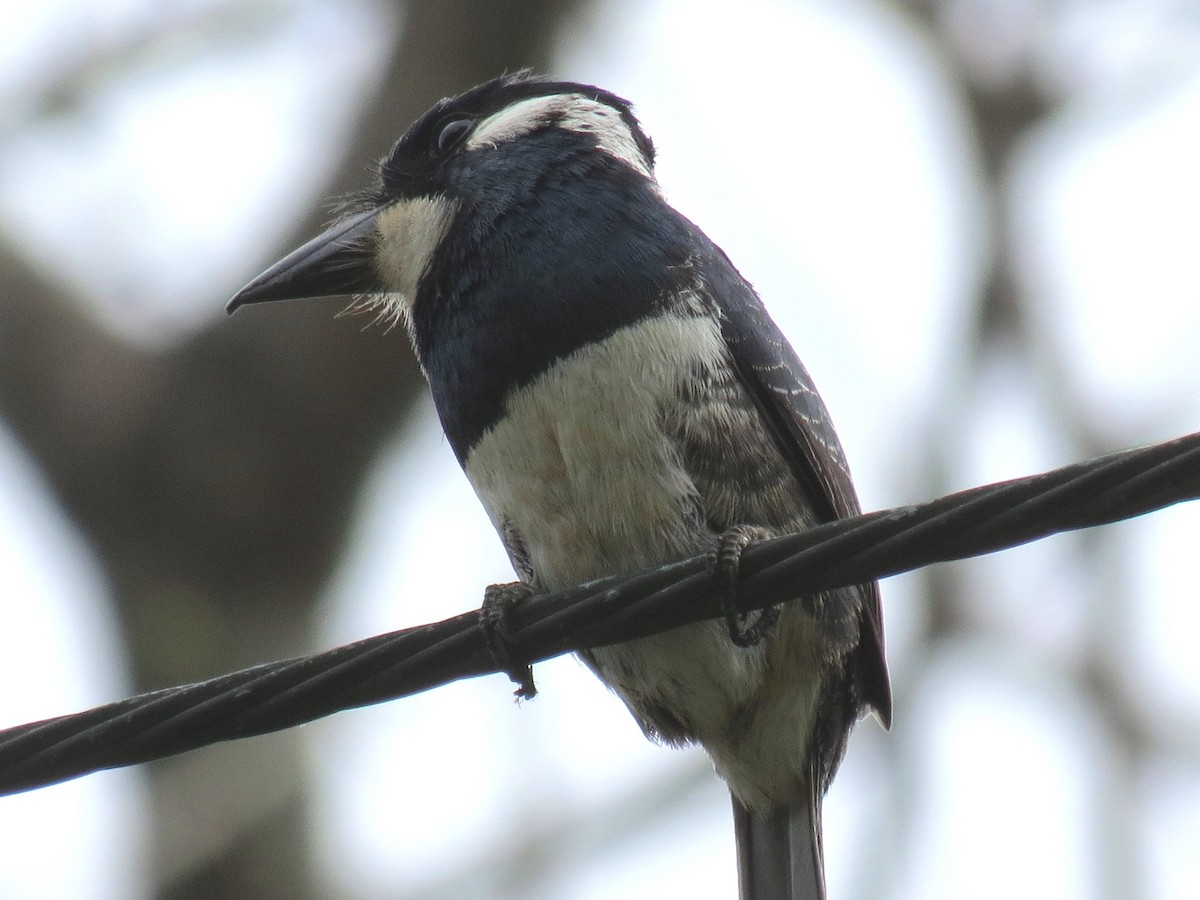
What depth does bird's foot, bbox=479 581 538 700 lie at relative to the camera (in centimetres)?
261

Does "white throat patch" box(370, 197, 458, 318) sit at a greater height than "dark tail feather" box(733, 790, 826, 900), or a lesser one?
greater

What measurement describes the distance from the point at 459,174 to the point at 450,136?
262 mm

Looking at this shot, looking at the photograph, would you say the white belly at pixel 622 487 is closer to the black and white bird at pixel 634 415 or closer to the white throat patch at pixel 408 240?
the black and white bird at pixel 634 415

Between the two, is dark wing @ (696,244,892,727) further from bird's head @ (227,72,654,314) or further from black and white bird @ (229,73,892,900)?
bird's head @ (227,72,654,314)

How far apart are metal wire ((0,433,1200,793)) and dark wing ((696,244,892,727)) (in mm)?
958

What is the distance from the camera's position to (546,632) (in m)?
2.52

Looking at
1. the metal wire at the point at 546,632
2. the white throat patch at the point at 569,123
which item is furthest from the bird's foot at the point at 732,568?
the white throat patch at the point at 569,123

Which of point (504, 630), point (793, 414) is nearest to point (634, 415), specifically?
point (793, 414)

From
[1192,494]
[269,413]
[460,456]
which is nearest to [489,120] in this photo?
[460,456]

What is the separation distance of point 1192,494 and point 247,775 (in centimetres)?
516

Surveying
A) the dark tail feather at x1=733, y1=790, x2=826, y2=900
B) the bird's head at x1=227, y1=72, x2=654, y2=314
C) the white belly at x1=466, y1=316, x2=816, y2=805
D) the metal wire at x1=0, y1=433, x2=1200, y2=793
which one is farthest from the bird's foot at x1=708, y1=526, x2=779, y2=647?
the bird's head at x1=227, y1=72, x2=654, y2=314

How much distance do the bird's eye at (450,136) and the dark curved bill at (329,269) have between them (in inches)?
9.2

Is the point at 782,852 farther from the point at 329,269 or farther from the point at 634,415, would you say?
the point at 329,269

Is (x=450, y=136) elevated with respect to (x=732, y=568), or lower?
elevated
